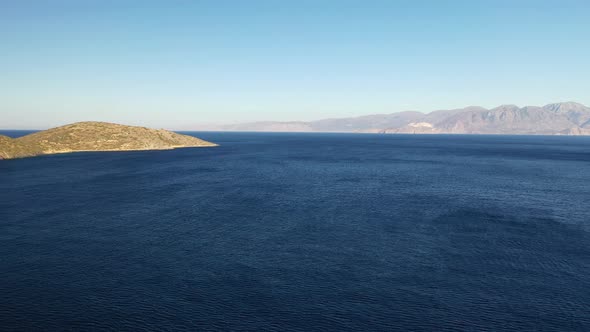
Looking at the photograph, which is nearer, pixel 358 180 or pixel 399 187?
pixel 399 187

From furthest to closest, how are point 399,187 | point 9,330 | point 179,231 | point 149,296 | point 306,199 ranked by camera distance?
point 399,187, point 306,199, point 179,231, point 149,296, point 9,330

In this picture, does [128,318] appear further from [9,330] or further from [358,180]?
[358,180]

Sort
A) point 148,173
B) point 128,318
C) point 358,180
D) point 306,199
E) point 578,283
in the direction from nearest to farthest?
1. point 128,318
2. point 578,283
3. point 306,199
4. point 358,180
5. point 148,173

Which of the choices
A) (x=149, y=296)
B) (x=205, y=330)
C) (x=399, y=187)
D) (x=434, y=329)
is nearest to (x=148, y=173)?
(x=399, y=187)

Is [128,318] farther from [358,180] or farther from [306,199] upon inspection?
[358,180]

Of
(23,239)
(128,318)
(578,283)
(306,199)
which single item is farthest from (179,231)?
(578,283)

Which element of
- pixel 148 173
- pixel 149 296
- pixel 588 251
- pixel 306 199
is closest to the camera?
pixel 149 296
